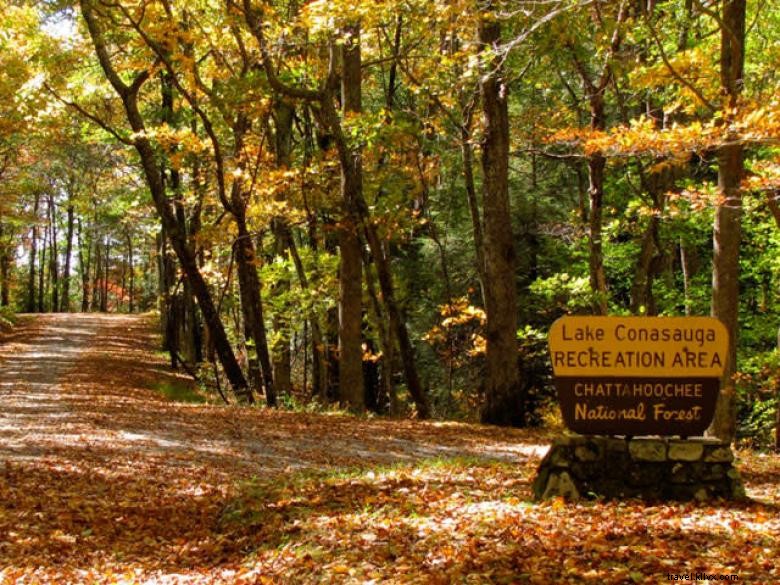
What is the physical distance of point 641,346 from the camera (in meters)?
6.60

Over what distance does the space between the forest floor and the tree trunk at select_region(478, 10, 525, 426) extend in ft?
3.97

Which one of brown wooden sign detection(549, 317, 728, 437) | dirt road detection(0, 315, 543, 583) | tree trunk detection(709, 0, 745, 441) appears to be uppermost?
tree trunk detection(709, 0, 745, 441)

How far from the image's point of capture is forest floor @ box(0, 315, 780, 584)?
17.0ft

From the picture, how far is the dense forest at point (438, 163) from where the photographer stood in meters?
11.0

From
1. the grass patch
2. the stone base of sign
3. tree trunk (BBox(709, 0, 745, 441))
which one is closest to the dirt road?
the grass patch

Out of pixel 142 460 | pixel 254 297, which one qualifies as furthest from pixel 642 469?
pixel 254 297

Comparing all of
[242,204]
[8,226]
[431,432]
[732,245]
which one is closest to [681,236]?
[732,245]

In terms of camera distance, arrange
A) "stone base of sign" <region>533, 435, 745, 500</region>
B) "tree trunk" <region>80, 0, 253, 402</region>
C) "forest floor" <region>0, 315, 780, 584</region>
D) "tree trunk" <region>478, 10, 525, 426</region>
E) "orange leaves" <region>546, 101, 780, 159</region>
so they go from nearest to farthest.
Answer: "forest floor" <region>0, 315, 780, 584</region>, "stone base of sign" <region>533, 435, 745, 500</region>, "orange leaves" <region>546, 101, 780, 159</region>, "tree trunk" <region>478, 10, 525, 426</region>, "tree trunk" <region>80, 0, 253, 402</region>

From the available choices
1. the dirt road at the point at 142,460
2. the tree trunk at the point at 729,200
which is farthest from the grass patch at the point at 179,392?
the tree trunk at the point at 729,200

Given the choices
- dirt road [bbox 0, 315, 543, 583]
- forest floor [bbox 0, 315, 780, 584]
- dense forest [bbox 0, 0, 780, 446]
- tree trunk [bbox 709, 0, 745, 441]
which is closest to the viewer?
forest floor [bbox 0, 315, 780, 584]

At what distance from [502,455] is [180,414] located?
6.35 meters

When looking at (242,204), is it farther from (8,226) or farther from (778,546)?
(8,226)

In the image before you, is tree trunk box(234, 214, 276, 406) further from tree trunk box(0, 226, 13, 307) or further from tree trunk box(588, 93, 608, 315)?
tree trunk box(0, 226, 13, 307)

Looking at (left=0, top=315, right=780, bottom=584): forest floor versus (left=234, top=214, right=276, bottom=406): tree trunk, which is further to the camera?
(left=234, top=214, right=276, bottom=406): tree trunk
